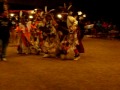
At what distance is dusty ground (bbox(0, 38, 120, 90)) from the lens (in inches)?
326

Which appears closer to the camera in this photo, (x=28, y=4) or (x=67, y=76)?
(x=67, y=76)

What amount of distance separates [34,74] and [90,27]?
664 inches

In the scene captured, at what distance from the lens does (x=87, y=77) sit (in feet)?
30.8

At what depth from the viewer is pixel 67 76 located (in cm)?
948

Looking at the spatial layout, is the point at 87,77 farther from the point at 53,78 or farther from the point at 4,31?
the point at 4,31

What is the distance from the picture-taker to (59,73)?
9898 millimetres

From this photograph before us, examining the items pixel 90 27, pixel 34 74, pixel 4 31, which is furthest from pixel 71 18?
pixel 90 27

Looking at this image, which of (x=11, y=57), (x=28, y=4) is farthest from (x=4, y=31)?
(x=28, y=4)

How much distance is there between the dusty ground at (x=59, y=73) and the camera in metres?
8.29

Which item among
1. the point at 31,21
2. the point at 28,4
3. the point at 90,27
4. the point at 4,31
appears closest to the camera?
the point at 4,31

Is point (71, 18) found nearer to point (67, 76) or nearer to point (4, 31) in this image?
point (4, 31)

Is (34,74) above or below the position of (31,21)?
below

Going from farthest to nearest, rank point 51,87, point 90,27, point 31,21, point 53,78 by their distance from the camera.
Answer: point 90,27, point 31,21, point 53,78, point 51,87

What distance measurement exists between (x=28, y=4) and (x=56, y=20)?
19.6 m
